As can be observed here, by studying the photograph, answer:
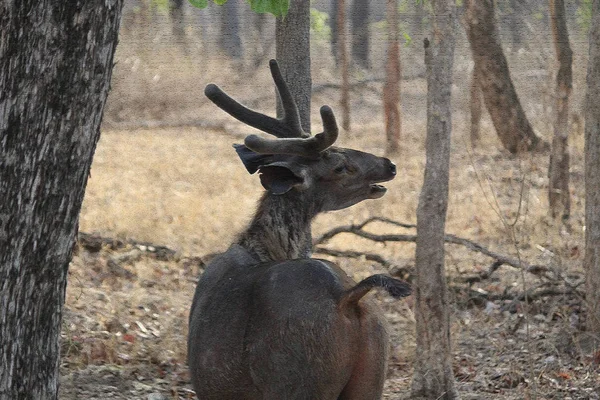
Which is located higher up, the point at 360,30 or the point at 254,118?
the point at 360,30

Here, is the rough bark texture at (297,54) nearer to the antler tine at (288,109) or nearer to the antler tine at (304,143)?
the antler tine at (288,109)

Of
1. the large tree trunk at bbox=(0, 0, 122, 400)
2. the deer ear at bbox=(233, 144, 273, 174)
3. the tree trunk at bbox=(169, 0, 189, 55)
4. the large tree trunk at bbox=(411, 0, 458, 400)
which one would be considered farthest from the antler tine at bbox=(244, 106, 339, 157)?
the tree trunk at bbox=(169, 0, 189, 55)

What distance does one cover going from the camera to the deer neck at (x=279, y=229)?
5457mm

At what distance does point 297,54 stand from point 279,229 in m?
1.97

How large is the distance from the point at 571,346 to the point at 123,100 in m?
14.7

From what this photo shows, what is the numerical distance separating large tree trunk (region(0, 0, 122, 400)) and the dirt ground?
2.92 meters

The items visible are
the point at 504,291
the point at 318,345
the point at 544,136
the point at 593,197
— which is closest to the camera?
the point at 318,345

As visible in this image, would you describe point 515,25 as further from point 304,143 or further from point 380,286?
point 380,286

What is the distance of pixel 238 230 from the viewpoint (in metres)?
5.89

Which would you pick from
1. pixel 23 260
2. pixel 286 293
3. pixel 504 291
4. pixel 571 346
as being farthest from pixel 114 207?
pixel 23 260

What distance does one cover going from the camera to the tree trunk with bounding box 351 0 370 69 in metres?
18.3

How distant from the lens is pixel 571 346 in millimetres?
7230

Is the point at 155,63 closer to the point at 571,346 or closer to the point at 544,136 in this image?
the point at 544,136

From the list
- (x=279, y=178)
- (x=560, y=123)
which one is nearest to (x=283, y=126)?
(x=279, y=178)
